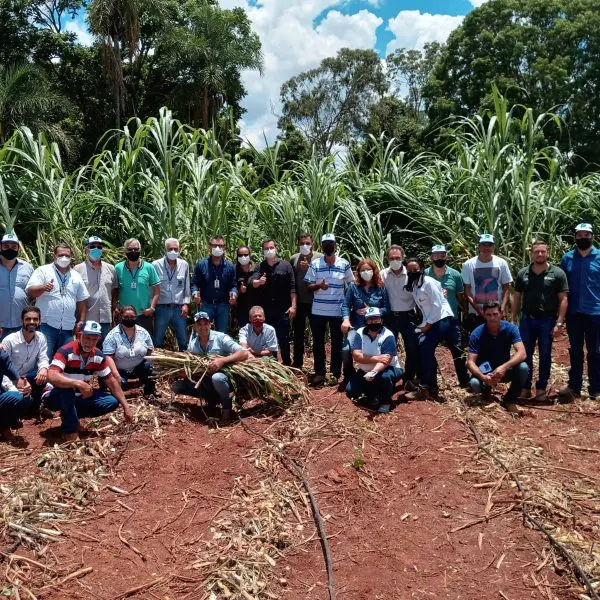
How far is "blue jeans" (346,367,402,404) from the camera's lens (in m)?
5.08

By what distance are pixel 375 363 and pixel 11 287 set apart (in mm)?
3144

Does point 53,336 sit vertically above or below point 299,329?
above

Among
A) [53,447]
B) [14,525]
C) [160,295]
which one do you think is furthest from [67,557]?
[160,295]

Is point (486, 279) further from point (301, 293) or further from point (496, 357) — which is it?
point (301, 293)

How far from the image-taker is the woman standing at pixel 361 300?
5473 mm

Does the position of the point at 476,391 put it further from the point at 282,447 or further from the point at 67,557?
A: the point at 67,557

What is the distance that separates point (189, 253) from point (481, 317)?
3.20 m

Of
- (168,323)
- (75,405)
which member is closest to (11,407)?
(75,405)

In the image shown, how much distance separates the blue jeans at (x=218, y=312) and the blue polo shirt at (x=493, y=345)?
233cm

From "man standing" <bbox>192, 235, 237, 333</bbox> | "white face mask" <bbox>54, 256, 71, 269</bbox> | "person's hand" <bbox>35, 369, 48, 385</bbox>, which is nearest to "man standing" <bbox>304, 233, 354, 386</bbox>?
"man standing" <bbox>192, 235, 237, 333</bbox>

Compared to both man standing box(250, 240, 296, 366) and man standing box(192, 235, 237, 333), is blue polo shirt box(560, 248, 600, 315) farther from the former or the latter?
man standing box(192, 235, 237, 333)

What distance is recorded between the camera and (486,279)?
5.57 m

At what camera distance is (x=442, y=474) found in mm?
4074

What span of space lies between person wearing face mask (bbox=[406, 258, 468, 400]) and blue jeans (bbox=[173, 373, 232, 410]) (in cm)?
162
